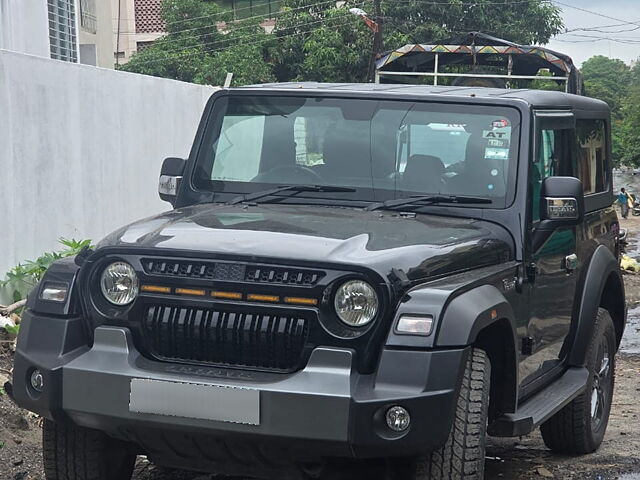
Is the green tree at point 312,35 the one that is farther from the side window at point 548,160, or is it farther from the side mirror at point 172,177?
the side mirror at point 172,177

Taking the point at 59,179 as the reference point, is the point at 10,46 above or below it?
above

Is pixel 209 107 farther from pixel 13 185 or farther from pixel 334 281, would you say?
pixel 13 185

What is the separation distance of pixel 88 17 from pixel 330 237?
41.1 m

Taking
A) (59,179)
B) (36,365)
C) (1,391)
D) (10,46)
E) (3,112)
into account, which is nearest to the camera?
(36,365)

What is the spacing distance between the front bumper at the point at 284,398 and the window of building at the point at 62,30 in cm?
1144

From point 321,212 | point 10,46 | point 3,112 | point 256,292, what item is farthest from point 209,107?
point 10,46

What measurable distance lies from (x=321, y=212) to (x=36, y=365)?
1.43 metres

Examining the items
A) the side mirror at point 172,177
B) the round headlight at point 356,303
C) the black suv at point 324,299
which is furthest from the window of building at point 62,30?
the round headlight at point 356,303

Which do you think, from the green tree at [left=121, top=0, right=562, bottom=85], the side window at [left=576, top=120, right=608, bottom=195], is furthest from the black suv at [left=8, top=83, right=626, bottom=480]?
the green tree at [left=121, top=0, right=562, bottom=85]

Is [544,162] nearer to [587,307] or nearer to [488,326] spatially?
[587,307]

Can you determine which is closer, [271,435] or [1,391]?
[271,435]

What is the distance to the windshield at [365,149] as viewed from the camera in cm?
538

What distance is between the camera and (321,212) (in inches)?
202

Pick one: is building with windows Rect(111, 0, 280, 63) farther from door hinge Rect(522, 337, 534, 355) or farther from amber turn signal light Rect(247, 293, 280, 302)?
amber turn signal light Rect(247, 293, 280, 302)
